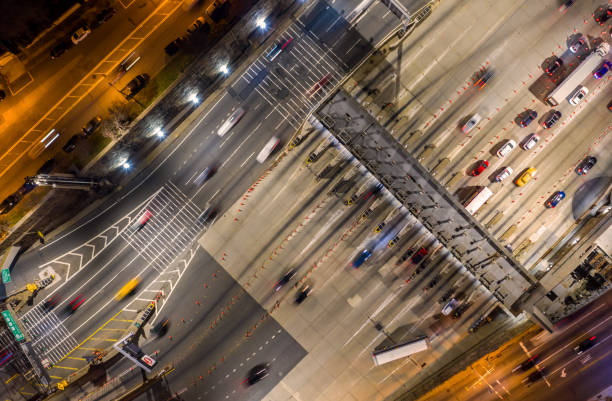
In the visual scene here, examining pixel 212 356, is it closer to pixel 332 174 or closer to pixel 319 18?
pixel 332 174

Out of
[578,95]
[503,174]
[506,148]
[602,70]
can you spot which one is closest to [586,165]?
[578,95]

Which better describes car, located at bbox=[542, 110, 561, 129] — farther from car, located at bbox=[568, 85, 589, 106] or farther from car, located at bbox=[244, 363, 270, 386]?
car, located at bbox=[244, 363, 270, 386]

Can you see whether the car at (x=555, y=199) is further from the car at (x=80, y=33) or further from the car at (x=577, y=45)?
the car at (x=80, y=33)

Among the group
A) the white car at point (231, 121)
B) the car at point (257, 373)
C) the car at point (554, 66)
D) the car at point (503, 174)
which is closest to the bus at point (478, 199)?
the car at point (503, 174)

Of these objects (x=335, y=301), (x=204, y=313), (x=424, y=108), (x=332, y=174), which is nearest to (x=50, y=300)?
(x=204, y=313)

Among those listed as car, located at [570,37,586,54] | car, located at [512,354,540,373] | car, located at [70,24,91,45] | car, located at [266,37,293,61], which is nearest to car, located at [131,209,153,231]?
car, located at [70,24,91,45]

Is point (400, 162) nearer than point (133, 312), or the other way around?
point (400, 162)
